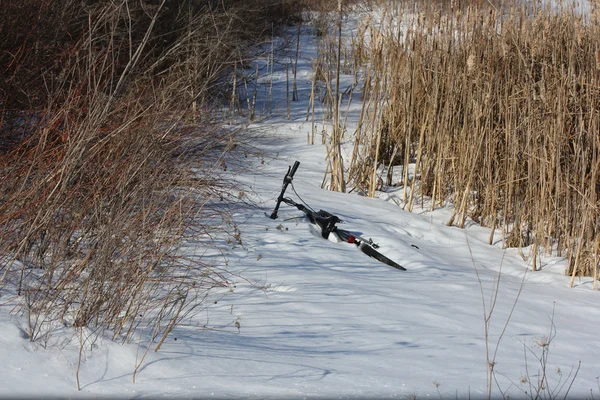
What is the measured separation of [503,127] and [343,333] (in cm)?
316

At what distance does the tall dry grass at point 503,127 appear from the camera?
4848 millimetres

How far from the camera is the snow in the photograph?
2.29m

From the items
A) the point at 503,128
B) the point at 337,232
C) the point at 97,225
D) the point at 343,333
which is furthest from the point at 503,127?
the point at 97,225

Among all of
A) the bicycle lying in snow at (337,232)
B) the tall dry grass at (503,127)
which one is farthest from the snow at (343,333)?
the tall dry grass at (503,127)

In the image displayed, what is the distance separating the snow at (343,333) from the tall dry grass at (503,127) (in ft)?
1.13

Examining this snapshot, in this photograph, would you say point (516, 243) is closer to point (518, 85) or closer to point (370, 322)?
point (518, 85)

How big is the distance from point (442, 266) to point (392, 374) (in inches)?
84.0

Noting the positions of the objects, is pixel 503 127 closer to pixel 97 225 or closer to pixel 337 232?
pixel 337 232

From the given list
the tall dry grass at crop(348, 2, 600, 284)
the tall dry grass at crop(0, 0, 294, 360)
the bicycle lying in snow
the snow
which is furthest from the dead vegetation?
the tall dry grass at crop(0, 0, 294, 360)

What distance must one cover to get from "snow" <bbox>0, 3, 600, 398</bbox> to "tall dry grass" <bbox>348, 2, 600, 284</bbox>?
344mm

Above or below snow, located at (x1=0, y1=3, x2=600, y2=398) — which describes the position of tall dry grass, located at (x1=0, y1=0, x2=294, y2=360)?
above

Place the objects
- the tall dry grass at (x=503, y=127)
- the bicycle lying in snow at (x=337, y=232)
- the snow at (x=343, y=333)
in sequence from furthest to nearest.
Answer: the tall dry grass at (x=503, y=127) → the bicycle lying in snow at (x=337, y=232) → the snow at (x=343, y=333)

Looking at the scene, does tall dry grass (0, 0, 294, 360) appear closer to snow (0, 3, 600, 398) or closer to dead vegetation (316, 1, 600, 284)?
snow (0, 3, 600, 398)

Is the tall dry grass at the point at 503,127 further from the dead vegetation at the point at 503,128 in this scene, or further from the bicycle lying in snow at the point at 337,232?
the bicycle lying in snow at the point at 337,232
